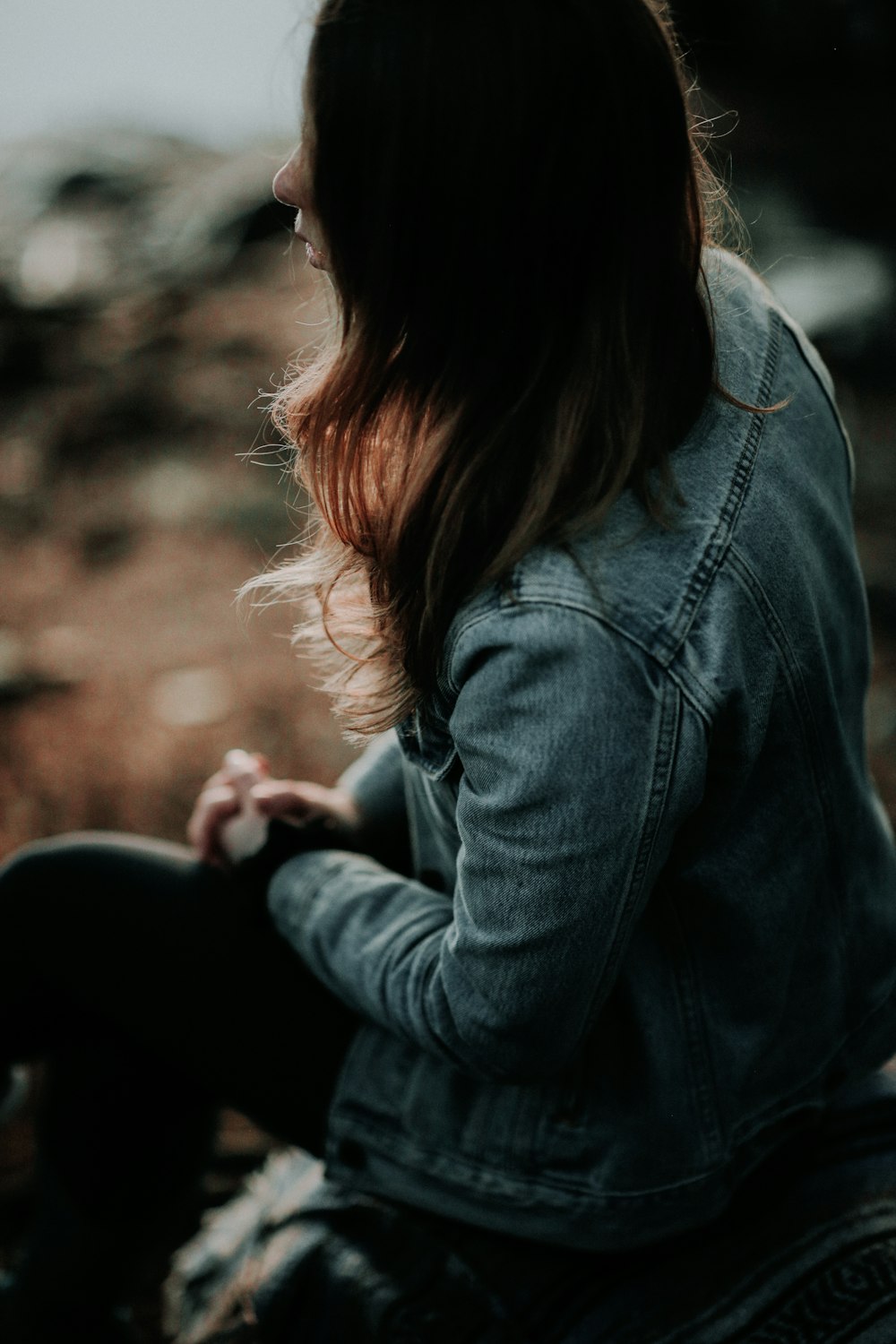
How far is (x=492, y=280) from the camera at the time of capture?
2.59 ft

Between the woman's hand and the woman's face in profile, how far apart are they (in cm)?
61

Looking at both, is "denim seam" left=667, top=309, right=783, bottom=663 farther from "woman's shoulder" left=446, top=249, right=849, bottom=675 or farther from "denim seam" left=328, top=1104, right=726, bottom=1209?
"denim seam" left=328, top=1104, right=726, bottom=1209

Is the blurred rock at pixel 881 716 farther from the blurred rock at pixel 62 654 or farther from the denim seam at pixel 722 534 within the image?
the blurred rock at pixel 62 654

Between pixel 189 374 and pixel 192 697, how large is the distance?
218 cm

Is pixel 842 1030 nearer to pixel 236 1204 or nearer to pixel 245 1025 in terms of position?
pixel 245 1025

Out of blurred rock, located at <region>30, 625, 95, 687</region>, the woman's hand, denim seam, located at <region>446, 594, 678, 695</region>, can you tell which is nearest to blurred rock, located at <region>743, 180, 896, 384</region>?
blurred rock, located at <region>30, 625, 95, 687</region>

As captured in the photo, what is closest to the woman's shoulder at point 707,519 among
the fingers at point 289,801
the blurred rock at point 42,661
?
the fingers at point 289,801

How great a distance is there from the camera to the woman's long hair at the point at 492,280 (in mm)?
746

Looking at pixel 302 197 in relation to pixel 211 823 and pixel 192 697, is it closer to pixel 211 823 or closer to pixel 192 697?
pixel 211 823

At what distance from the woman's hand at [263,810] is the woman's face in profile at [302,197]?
23.8 inches

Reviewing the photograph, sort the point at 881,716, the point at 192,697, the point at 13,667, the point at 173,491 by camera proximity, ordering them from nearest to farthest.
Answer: the point at 881,716 < the point at 192,697 < the point at 13,667 < the point at 173,491

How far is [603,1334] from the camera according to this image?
103 cm

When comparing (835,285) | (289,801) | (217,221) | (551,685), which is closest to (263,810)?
(289,801)

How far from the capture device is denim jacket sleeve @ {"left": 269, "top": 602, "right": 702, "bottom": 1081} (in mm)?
759
